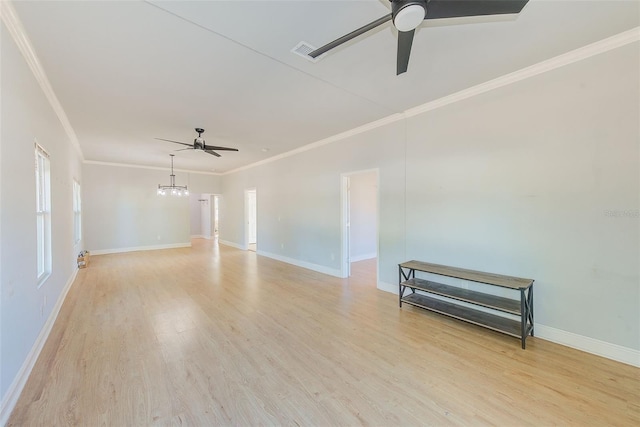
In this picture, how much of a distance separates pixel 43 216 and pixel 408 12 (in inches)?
177

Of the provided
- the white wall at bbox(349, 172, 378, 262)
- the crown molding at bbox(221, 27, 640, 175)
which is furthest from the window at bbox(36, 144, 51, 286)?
the white wall at bbox(349, 172, 378, 262)

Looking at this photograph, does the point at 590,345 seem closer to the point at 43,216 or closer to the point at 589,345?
the point at 589,345

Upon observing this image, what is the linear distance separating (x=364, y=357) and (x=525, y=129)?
301 centimetres

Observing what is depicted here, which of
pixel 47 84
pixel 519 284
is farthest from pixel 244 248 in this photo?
pixel 519 284

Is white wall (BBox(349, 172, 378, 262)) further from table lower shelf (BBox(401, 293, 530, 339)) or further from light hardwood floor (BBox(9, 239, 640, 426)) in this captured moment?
table lower shelf (BBox(401, 293, 530, 339))

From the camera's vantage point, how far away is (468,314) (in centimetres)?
312

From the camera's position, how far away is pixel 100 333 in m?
2.97

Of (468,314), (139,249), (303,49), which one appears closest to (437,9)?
(303,49)

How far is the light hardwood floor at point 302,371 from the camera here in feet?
5.96

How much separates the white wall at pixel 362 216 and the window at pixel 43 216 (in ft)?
18.2

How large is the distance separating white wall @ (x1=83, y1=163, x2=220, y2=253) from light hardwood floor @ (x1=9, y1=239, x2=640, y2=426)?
509 centimetres

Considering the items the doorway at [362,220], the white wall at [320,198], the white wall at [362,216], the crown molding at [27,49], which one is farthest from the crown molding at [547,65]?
the crown molding at [27,49]

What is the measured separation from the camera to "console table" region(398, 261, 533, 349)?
2680 mm

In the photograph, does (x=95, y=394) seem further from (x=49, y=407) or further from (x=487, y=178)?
(x=487, y=178)
